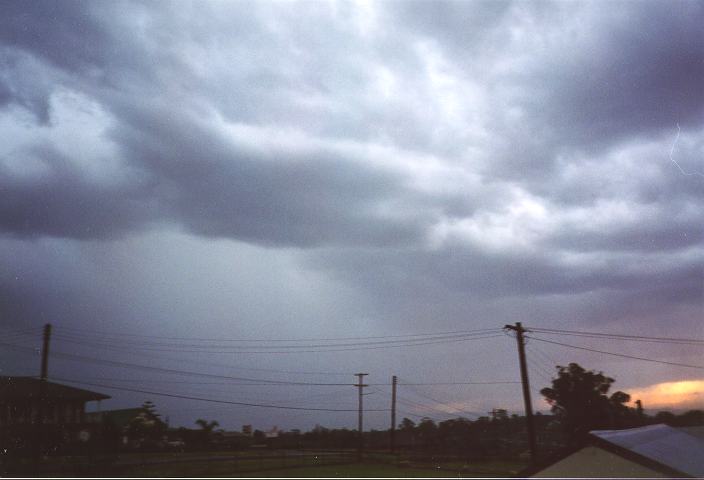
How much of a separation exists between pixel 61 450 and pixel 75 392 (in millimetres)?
12876

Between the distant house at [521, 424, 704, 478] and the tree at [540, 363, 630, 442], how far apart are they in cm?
4153

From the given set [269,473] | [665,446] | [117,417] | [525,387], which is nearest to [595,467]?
[665,446]

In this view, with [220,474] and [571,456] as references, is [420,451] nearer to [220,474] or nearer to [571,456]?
[220,474]

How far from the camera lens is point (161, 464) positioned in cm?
4294

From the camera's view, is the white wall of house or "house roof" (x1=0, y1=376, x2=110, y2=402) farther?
"house roof" (x1=0, y1=376, x2=110, y2=402)

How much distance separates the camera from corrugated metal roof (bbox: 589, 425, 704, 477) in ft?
63.5

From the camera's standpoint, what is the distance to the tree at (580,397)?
Answer: 60.6 m

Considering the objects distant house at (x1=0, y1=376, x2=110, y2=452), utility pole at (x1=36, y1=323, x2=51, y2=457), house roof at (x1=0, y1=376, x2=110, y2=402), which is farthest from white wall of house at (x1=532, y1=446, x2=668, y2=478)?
house roof at (x1=0, y1=376, x2=110, y2=402)

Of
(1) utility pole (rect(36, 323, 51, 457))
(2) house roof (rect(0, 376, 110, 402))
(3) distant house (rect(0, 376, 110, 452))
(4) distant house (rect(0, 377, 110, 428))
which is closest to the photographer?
(1) utility pole (rect(36, 323, 51, 457))

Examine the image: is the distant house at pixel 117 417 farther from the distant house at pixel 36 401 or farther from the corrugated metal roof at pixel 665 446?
the corrugated metal roof at pixel 665 446

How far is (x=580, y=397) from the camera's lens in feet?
202

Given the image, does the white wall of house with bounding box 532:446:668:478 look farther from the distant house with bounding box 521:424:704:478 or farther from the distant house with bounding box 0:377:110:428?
the distant house with bounding box 0:377:110:428

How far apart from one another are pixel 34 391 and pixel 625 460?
60.2m

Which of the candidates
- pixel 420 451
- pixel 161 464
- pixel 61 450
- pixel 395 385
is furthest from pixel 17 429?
pixel 420 451
